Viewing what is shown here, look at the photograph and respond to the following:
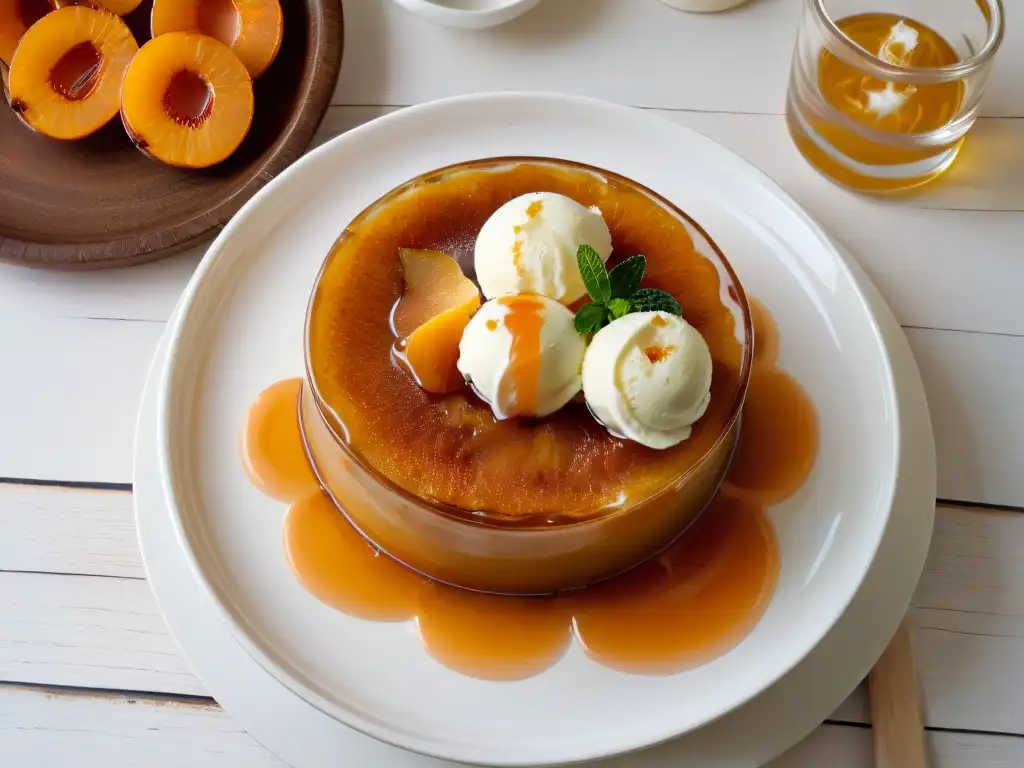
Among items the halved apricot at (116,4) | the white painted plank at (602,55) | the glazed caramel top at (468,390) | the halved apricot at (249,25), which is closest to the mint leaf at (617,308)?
the glazed caramel top at (468,390)

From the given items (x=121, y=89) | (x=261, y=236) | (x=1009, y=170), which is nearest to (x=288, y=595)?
(x=261, y=236)

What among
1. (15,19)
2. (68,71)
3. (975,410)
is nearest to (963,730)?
(975,410)

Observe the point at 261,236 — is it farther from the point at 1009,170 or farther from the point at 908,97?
the point at 1009,170

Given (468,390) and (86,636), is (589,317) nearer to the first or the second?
(468,390)

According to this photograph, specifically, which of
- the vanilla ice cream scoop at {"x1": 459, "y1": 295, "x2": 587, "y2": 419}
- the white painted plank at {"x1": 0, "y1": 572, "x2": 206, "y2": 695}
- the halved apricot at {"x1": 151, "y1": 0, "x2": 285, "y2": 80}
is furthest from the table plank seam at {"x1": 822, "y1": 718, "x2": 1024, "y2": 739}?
the halved apricot at {"x1": 151, "y1": 0, "x2": 285, "y2": 80}

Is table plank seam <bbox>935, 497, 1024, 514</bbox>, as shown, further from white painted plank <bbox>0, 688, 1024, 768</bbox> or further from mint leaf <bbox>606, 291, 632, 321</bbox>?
mint leaf <bbox>606, 291, 632, 321</bbox>
